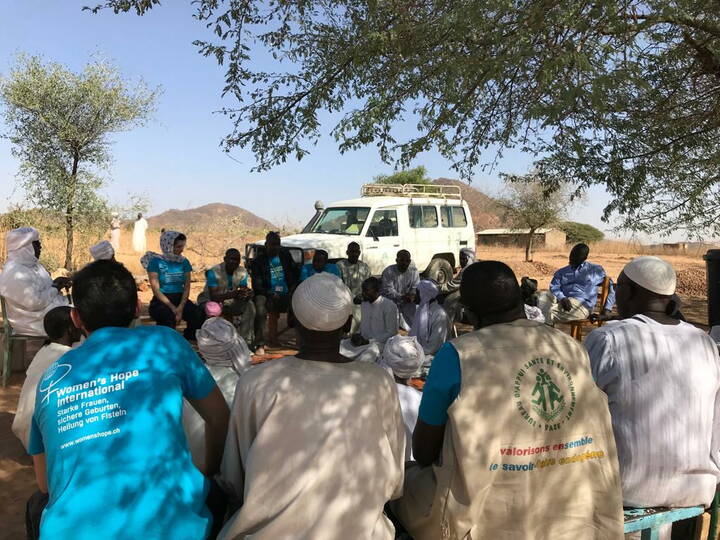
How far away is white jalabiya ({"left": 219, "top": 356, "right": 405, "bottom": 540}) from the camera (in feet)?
5.95

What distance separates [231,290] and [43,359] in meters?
3.47

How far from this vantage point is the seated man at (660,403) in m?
2.36

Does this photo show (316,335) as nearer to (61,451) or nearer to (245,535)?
(245,535)

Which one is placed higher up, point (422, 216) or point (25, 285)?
point (422, 216)

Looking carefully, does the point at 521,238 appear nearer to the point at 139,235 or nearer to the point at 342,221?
the point at 139,235

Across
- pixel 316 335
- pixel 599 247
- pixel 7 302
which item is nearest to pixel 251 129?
pixel 7 302

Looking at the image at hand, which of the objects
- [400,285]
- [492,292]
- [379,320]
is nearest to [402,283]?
[400,285]

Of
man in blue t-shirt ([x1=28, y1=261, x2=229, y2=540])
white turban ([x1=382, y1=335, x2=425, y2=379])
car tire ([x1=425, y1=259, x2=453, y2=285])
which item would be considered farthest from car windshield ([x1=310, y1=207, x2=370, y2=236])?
man in blue t-shirt ([x1=28, y1=261, x2=229, y2=540])

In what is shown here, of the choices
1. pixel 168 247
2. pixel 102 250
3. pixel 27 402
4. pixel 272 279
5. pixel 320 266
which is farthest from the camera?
pixel 272 279

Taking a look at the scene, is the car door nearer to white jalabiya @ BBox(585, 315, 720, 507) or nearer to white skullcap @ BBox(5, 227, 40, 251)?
white skullcap @ BBox(5, 227, 40, 251)

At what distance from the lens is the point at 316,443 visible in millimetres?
1855

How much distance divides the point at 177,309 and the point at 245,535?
4972 millimetres

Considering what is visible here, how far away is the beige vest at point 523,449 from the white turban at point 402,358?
1592mm

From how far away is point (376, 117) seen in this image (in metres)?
5.79
